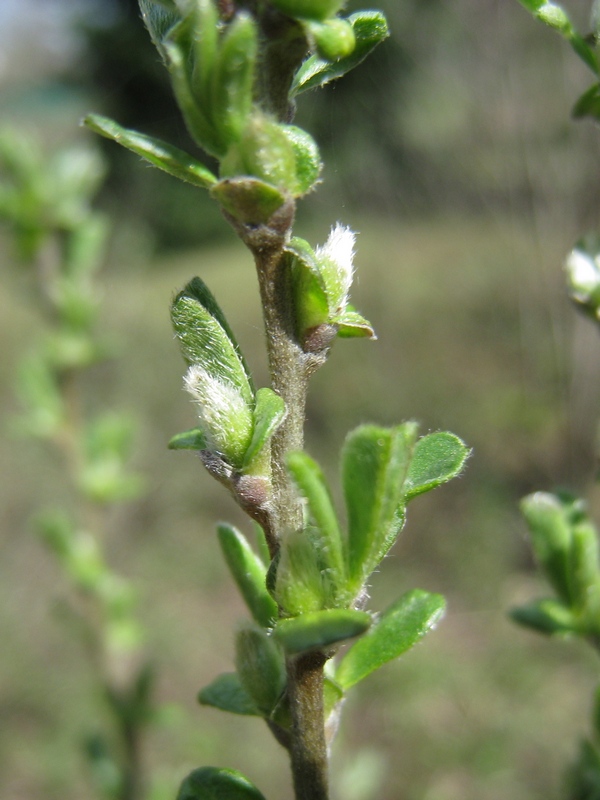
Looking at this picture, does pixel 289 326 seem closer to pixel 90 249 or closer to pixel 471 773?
pixel 90 249

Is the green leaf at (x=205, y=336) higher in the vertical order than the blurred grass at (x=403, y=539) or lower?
lower

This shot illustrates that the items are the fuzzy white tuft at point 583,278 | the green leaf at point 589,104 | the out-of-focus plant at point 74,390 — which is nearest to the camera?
the green leaf at point 589,104

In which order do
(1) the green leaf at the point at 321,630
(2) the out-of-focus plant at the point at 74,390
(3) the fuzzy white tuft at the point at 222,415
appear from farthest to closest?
(2) the out-of-focus plant at the point at 74,390
(3) the fuzzy white tuft at the point at 222,415
(1) the green leaf at the point at 321,630

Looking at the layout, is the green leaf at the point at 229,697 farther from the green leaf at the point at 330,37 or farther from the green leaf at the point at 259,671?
the green leaf at the point at 330,37

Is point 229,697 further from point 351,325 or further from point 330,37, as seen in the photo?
point 330,37

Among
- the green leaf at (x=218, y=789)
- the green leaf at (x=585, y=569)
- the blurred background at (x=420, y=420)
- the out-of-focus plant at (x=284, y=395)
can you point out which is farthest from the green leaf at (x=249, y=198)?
the blurred background at (x=420, y=420)

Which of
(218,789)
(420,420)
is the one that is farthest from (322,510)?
(420,420)
